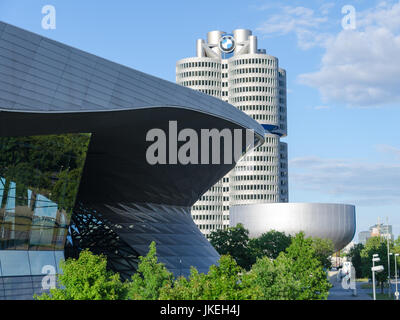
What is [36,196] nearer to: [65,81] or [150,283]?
[65,81]

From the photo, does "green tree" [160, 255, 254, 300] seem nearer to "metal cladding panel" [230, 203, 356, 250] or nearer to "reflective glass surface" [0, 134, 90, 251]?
"reflective glass surface" [0, 134, 90, 251]

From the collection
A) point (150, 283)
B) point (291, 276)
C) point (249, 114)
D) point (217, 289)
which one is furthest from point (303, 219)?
point (217, 289)

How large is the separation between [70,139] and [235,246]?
38103mm

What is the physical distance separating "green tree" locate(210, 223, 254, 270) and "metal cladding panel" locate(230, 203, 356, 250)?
172 feet

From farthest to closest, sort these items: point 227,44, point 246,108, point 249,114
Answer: point 227,44 → point 246,108 → point 249,114

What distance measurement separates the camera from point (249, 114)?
Result: 166750 millimetres

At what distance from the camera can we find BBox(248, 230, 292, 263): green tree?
72113 millimetres

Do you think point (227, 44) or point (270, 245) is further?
point (227, 44)

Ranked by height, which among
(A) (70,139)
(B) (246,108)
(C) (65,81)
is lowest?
(A) (70,139)

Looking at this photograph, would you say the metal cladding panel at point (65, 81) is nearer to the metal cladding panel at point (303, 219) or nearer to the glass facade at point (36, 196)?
the glass facade at point (36, 196)

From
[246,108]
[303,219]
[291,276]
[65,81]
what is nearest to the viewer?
[291,276]

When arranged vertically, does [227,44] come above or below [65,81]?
above
